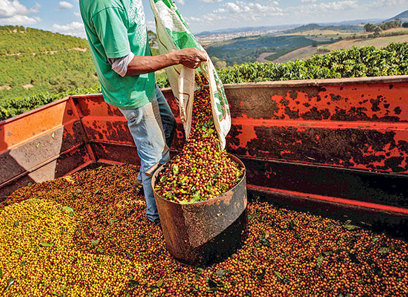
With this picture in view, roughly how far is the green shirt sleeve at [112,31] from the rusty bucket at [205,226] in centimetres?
105

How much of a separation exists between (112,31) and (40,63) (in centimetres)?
7118

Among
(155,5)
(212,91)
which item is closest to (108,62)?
(155,5)

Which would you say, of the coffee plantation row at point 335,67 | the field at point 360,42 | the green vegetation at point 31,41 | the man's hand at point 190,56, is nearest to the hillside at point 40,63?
the green vegetation at point 31,41

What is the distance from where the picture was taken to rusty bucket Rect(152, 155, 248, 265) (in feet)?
6.32

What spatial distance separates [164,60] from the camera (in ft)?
6.73

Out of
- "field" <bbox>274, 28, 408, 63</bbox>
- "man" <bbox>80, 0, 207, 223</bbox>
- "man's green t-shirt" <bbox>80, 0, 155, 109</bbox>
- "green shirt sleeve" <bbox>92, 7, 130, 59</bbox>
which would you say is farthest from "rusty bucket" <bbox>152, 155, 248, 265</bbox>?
"field" <bbox>274, 28, 408, 63</bbox>

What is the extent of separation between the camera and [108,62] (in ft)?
7.07

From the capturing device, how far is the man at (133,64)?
187 centimetres

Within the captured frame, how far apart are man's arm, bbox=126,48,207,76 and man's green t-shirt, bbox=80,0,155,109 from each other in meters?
0.11

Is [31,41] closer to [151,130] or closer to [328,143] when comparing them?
[151,130]

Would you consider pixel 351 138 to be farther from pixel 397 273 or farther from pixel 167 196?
pixel 167 196

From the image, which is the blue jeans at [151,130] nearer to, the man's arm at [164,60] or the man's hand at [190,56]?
the man's arm at [164,60]

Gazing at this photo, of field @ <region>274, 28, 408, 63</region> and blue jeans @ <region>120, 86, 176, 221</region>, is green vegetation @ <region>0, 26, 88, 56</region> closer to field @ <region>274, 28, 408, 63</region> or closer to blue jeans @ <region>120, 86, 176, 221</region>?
field @ <region>274, 28, 408, 63</region>

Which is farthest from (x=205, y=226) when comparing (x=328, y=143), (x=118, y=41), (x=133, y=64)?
(x=118, y=41)
